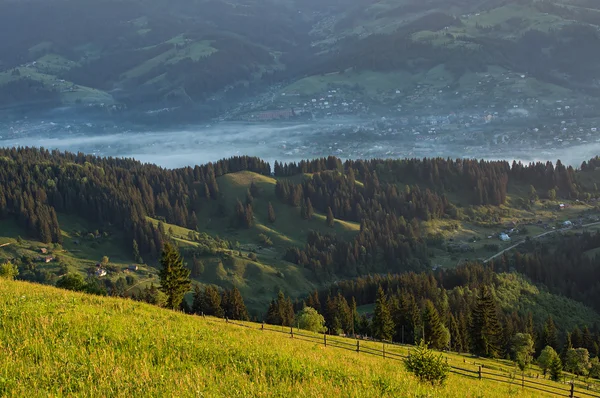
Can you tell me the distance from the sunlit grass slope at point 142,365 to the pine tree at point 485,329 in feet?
308

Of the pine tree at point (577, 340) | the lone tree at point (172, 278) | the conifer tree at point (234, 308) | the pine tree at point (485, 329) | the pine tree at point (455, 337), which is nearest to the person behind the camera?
the lone tree at point (172, 278)

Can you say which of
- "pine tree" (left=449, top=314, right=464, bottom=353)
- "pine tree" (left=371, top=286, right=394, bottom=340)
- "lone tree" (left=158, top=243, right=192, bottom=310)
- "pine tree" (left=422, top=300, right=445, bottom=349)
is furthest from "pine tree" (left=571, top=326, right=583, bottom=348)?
"lone tree" (left=158, top=243, right=192, bottom=310)

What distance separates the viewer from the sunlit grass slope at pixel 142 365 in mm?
16625

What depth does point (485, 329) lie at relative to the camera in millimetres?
107688

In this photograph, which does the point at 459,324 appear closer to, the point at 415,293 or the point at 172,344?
the point at 415,293

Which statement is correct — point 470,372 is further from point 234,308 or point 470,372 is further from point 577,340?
point 234,308

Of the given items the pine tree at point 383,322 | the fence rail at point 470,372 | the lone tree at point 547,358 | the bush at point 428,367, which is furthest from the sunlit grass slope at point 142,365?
the pine tree at point 383,322

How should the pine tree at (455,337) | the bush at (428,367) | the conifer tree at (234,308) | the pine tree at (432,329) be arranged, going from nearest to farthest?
the bush at (428,367) → the pine tree at (432,329) → the pine tree at (455,337) → the conifer tree at (234,308)

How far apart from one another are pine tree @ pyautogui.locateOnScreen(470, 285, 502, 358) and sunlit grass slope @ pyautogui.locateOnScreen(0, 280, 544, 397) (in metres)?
94.0

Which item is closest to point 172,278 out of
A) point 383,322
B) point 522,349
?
point 383,322

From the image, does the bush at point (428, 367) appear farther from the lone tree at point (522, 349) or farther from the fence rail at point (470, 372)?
the lone tree at point (522, 349)

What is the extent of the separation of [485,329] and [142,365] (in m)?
104

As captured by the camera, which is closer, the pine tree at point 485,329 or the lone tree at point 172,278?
the lone tree at point 172,278

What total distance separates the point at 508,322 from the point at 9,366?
134521mm
